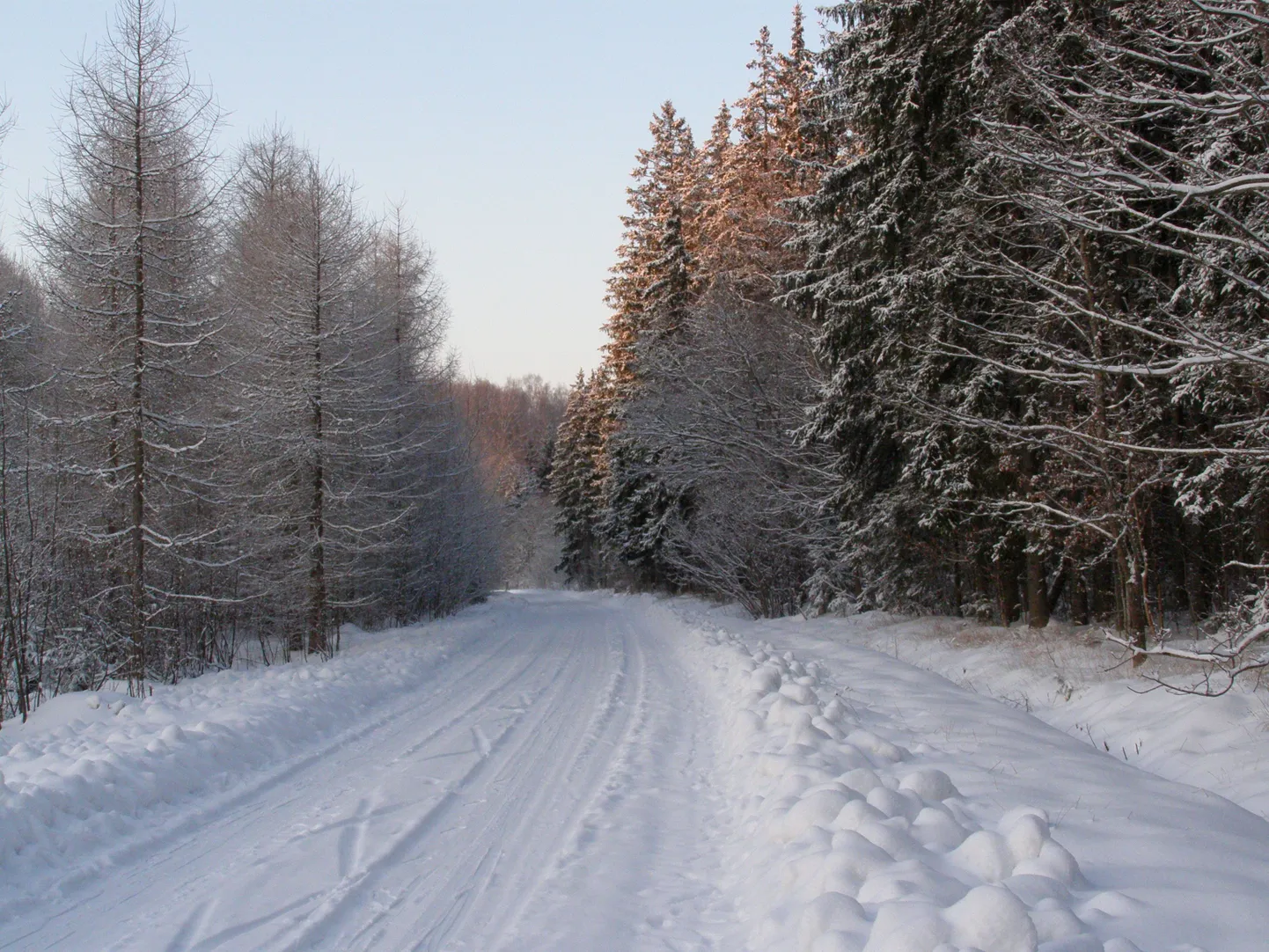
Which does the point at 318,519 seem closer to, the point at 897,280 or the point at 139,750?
the point at 139,750

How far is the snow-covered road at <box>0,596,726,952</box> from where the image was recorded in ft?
12.8

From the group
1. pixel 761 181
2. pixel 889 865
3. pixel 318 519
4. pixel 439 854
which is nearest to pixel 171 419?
pixel 318 519

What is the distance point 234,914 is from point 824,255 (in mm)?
14754

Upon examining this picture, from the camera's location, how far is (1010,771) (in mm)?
5711

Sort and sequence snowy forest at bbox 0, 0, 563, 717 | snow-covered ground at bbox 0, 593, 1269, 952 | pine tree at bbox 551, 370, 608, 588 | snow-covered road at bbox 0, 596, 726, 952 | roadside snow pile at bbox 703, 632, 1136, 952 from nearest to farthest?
1. roadside snow pile at bbox 703, 632, 1136, 952
2. snow-covered ground at bbox 0, 593, 1269, 952
3. snow-covered road at bbox 0, 596, 726, 952
4. snowy forest at bbox 0, 0, 563, 717
5. pine tree at bbox 551, 370, 608, 588

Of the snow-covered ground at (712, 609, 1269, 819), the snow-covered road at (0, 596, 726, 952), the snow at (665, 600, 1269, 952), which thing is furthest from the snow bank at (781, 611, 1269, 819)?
the snow-covered road at (0, 596, 726, 952)

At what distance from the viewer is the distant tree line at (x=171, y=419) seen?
11.3 meters

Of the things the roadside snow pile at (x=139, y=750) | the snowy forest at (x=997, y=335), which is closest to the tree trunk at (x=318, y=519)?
the roadside snow pile at (x=139, y=750)

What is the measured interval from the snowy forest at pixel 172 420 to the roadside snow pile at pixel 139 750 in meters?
1.83

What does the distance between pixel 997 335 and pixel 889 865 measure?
282 inches

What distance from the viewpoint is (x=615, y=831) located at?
5.27m

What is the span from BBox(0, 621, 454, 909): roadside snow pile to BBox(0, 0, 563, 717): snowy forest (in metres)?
1.83

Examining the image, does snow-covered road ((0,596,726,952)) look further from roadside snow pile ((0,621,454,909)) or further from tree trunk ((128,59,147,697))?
tree trunk ((128,59,147,697))

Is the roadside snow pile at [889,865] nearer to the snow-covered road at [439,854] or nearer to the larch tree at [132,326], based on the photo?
the snow-covered road at [439,854]
